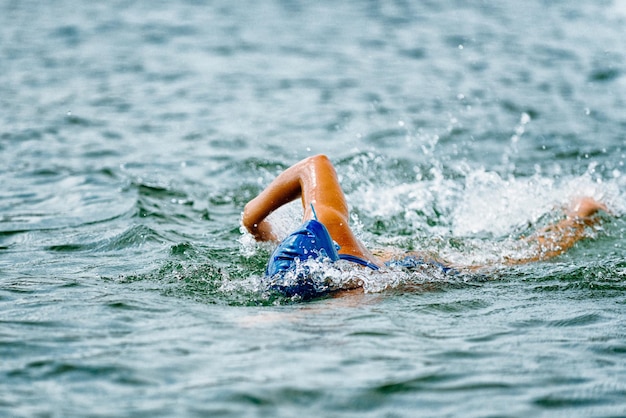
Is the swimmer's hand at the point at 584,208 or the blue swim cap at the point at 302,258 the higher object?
the blue swim cap at the point at 302,258

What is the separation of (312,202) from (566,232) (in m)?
2.34

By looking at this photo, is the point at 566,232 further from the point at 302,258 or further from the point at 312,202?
the point at 302,258

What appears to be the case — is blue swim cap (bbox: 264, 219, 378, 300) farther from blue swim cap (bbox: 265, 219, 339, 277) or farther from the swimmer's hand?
the swimmer's hand

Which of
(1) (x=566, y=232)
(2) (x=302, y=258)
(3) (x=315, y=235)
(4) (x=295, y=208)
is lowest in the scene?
(1) (x=566, y=232)

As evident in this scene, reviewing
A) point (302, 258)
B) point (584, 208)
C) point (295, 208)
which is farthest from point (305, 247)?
point (584, 208)

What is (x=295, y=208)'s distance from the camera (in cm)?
639

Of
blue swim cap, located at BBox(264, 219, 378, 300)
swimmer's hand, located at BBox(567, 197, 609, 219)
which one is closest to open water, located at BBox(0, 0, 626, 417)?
blue swim cap, located at BBox(264, 219, 378, 300)

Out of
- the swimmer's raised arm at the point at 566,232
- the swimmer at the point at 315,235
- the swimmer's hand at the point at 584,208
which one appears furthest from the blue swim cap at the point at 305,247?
the swimmer's hand at the point at 584,208

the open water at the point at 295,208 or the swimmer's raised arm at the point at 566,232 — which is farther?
the swimmer's raised arm at the point at 566,232

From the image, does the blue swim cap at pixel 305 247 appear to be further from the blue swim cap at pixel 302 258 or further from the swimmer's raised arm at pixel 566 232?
the swimmer's raised arm at pixel 566 232

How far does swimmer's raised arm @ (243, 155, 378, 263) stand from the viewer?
5.32m

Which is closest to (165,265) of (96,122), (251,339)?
(251,339)

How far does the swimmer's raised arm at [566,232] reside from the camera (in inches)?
253

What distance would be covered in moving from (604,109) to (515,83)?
151cm
